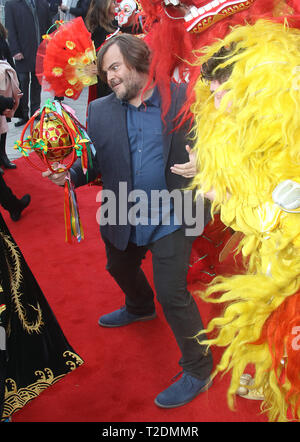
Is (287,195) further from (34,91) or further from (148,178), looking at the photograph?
(34,91)

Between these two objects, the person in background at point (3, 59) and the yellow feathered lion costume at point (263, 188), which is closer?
the yellow feathered lion costume at point (263, 188)

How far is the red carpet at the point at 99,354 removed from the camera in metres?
2.05

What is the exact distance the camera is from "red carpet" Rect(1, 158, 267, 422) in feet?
6.74

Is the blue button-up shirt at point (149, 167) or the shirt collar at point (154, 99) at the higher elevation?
the shirt collar at point (154, 99)

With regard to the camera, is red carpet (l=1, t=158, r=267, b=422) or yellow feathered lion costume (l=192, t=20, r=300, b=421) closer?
yellow feathered lion costume (l=192, t=20, r=300, b=421)

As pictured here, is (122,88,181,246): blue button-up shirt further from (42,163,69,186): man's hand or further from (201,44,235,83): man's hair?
(201,44,235,83): man's hair

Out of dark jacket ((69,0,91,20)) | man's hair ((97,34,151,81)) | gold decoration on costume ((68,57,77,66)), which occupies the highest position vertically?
dark jacket ((69,0,91,20))

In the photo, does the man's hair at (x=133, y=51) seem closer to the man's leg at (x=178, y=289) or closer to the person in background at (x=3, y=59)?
the man's leg at (x=178, y=289)

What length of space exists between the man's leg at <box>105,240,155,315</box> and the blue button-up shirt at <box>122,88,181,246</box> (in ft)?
0.82

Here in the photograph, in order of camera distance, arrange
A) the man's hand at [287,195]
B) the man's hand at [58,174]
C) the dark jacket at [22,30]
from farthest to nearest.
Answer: the dark jacket at [22,30] → the man's hand at [58,174] → the man's hand at [287,195]

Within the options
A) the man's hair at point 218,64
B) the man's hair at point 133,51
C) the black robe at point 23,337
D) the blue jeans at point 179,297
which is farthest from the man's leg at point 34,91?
the man's hair at point 218,64

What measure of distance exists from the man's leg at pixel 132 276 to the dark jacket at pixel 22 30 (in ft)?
13.8

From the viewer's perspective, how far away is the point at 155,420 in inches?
79.7

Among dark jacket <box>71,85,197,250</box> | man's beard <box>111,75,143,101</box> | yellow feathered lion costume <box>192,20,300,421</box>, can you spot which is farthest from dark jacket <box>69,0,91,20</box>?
A: yellow feathered lion costume <box>192,20,300,421</box>
